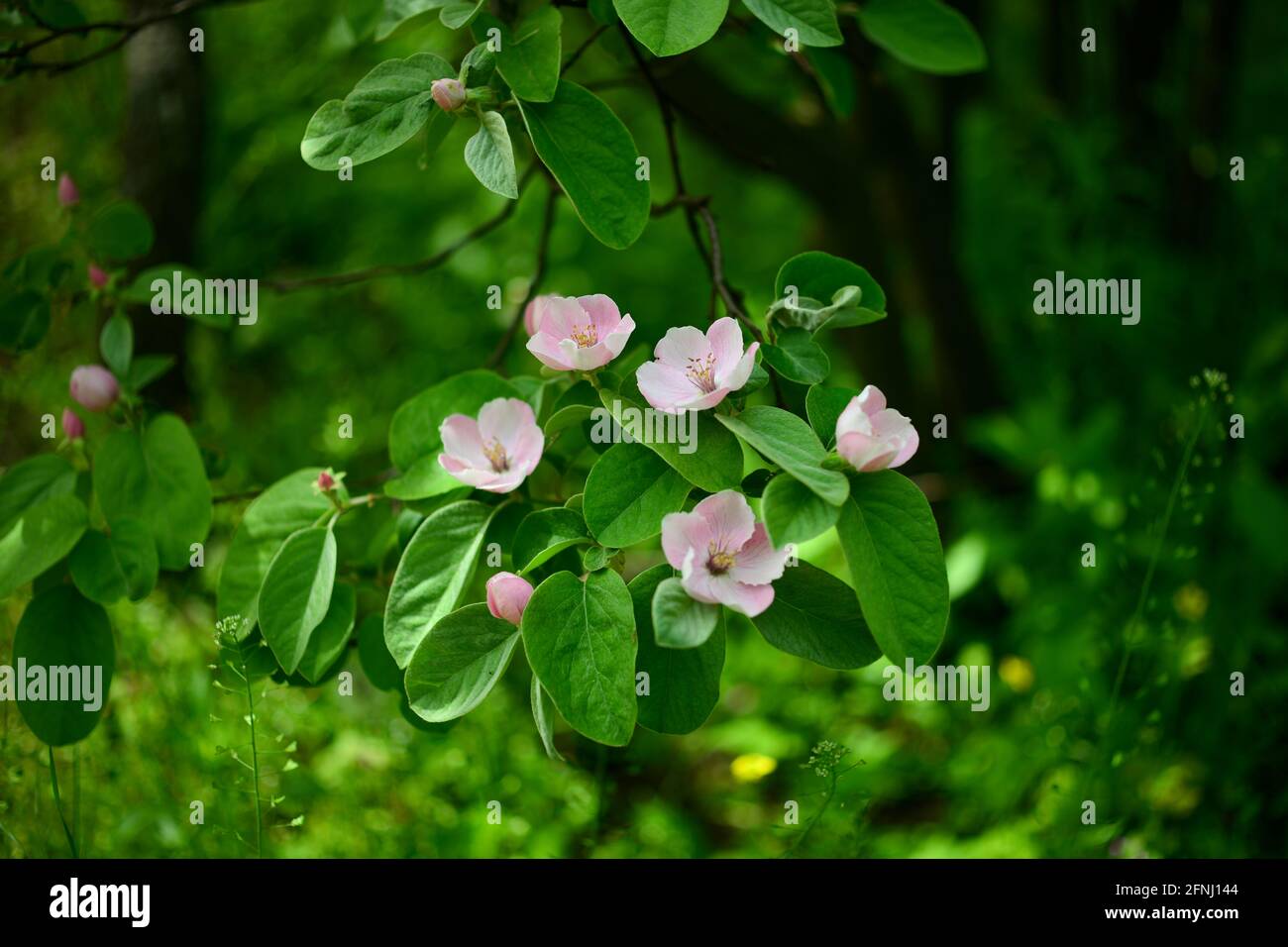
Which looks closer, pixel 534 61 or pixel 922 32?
pixel 534 61

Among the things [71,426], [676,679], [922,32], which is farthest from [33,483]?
[922,32]

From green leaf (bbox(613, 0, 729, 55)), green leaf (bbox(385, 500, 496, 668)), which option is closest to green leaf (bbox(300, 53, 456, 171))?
green leaf (bbox(613, 0, 729, 55))

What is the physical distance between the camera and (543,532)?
0.61 m

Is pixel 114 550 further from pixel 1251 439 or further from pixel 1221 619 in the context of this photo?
pixel 1251 439

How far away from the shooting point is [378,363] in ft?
6.81

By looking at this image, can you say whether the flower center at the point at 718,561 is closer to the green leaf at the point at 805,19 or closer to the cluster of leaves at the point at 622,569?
the cluster of leaves at the point at 622,569

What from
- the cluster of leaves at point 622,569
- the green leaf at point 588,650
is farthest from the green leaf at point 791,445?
the green leaf at point 588,650

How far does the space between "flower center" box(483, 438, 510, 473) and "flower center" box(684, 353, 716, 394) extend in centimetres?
14

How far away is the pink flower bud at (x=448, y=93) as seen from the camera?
591 mm

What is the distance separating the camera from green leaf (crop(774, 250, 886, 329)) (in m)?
0.64

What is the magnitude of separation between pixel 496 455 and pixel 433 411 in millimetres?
92

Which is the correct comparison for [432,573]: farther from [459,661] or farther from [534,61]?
[534,61]
